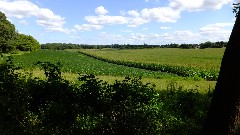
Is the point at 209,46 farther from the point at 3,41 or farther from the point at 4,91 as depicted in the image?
the point at 4,91

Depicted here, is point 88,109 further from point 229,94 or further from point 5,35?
point 5,35

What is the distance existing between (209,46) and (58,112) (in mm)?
145101

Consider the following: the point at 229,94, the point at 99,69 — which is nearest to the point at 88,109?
the point at 229,94

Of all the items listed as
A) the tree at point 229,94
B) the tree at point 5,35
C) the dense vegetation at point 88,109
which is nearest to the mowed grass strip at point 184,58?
the tree at point 5,35

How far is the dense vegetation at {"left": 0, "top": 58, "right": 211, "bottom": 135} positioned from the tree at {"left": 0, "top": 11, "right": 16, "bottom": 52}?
81290 millimetres

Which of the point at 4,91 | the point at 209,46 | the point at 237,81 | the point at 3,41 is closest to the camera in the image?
the point at 237,81

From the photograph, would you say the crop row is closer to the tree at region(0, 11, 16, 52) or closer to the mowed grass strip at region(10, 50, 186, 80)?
the mowed grass strip at region(10, 50, 186, 80)

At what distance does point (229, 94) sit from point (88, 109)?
4.20 m

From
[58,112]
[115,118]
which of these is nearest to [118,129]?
[115,118]

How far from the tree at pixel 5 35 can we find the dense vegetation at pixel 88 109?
8129 cm

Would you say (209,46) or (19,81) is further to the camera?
(209,46)

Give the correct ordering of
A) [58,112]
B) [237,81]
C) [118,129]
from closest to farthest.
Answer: [237,81] → [118,129] → [58,112]

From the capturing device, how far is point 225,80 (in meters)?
4.71

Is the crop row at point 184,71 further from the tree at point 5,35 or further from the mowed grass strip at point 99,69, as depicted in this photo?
the tree at point 5,35
